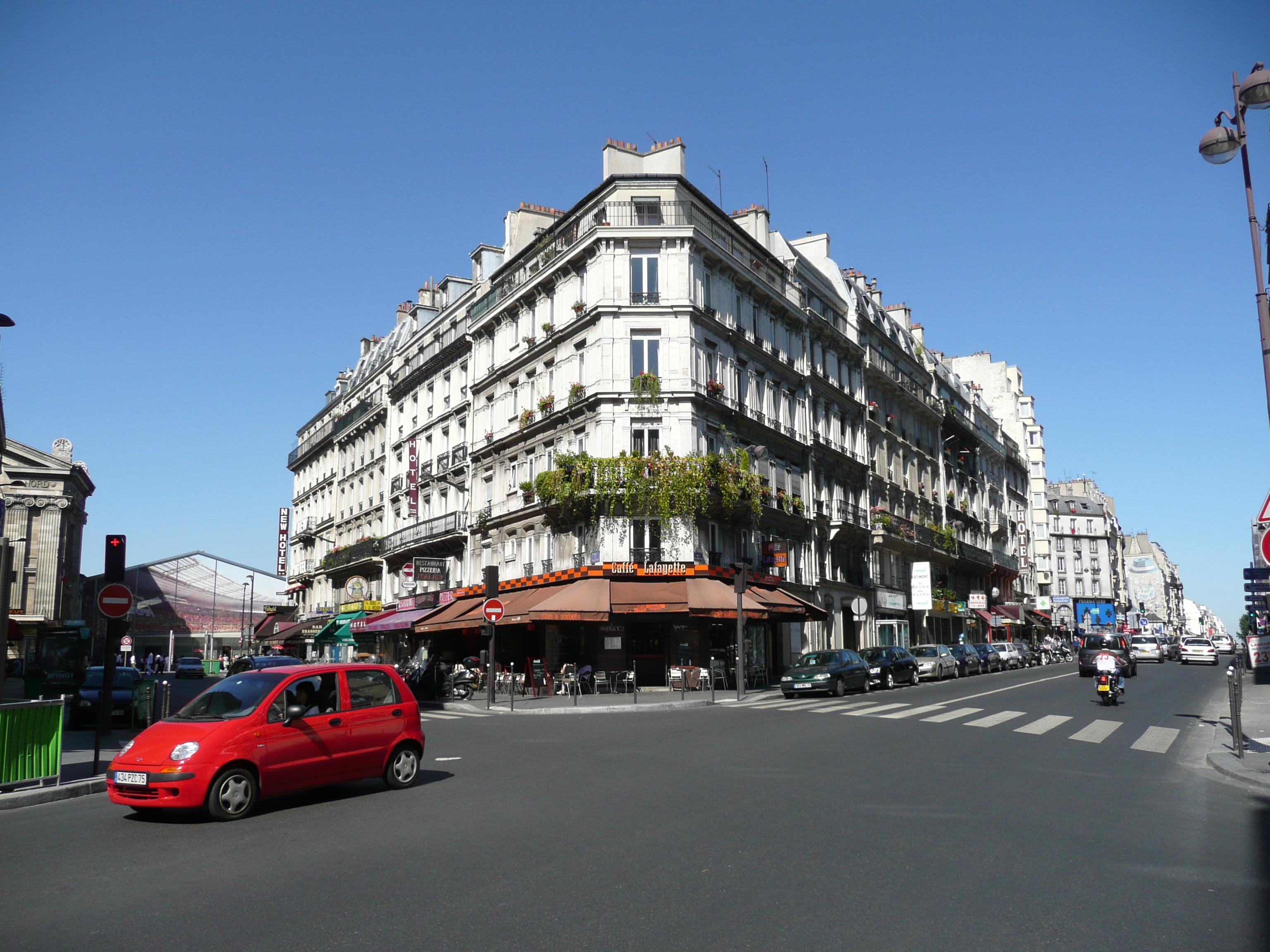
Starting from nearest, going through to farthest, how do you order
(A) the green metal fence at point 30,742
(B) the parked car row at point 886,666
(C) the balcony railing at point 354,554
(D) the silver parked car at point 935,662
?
(A) the green metal fence at point 30,742 < (B) the parked car row at point 886,666 < (D) the silver parked car at point 935,662 < (C) the balcony railing at point 354,554

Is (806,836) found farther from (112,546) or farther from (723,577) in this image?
(723,577)

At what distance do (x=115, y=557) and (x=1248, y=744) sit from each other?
16.6 metres

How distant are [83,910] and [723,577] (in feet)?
86.5

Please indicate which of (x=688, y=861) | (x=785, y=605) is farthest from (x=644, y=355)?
(x=688, y=861)

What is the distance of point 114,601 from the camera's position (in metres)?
12.4

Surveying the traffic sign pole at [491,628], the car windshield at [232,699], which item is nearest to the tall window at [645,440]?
the traffic sign pole at [491,628]

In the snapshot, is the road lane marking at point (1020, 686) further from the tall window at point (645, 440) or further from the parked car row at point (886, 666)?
the tall window at point (645, 440)

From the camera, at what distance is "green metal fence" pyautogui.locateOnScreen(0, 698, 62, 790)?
9.94 m

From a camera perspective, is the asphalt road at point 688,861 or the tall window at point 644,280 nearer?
the asphalt road at point 688,861

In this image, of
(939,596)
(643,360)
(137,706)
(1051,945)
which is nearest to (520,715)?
(137,706)

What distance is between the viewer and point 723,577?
31.2m

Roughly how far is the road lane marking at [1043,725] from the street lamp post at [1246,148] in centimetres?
658

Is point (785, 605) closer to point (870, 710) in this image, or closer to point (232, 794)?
point (870, 710)

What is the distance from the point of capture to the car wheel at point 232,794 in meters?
8.38
